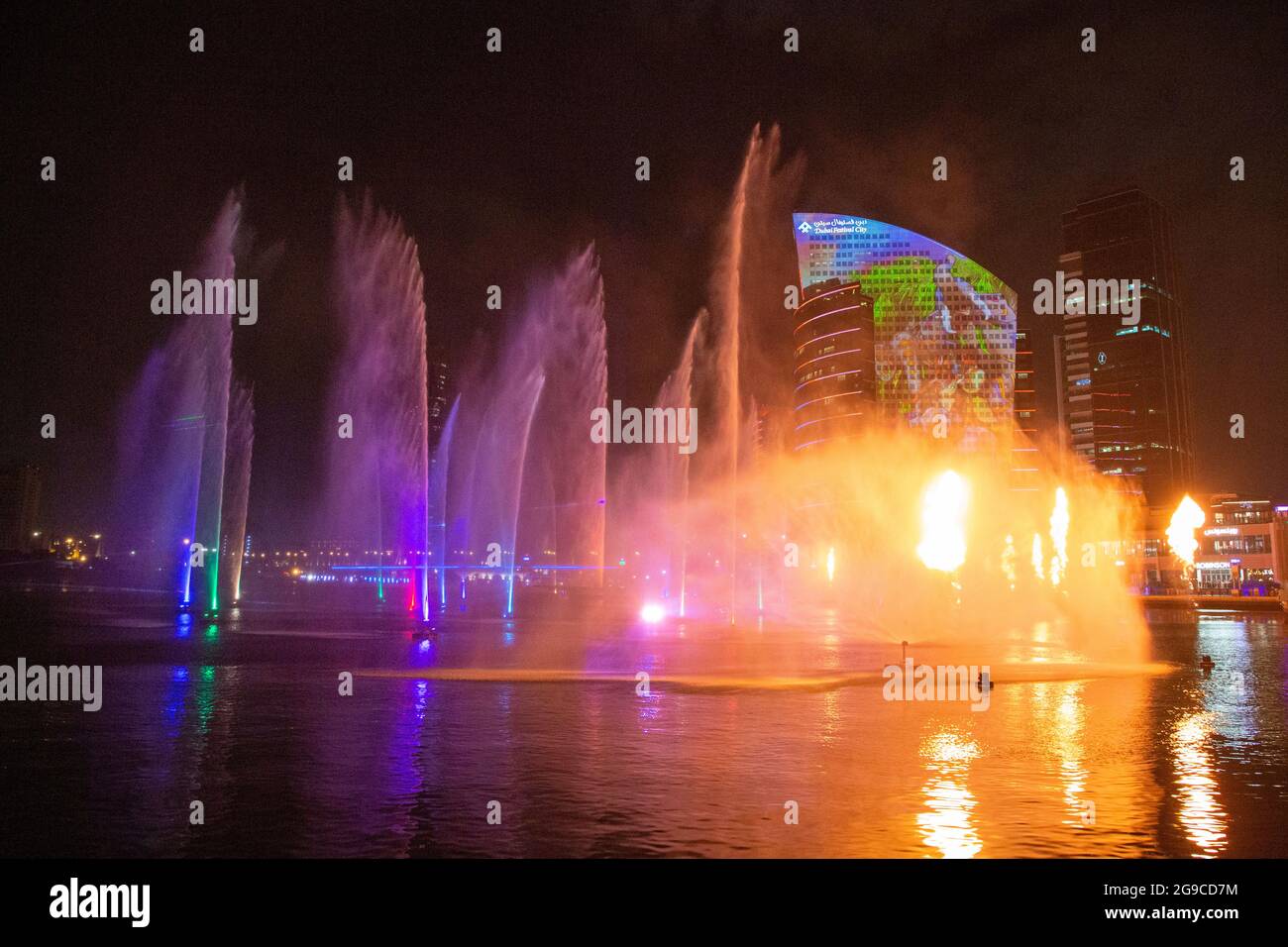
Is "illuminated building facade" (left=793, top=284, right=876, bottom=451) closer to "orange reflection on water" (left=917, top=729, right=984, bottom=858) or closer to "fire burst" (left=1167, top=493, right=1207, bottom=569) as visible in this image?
"fire burst" (left=1167, top=493, right=1207, bottom=569)

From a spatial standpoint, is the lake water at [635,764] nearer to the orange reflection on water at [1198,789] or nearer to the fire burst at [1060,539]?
the orange reflection on water at [1198,789]

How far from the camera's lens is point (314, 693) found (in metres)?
25.2

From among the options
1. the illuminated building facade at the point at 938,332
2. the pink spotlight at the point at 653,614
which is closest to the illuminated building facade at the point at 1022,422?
the illuminated building facade at the point at 938,332

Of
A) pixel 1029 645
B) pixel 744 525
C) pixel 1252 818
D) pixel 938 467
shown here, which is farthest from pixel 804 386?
pixel 1252 818

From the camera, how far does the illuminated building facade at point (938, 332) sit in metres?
190

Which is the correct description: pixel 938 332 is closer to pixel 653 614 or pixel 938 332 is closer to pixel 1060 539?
pixel 1060 539

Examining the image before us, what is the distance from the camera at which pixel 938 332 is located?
192375 millimetres

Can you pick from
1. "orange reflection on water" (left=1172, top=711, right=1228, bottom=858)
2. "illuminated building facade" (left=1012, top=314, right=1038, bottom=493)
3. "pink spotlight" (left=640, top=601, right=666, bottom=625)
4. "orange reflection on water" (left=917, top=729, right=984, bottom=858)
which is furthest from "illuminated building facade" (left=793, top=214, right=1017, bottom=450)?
"orange reflection on water" (left=917, top=729, right=984, bottom=858)

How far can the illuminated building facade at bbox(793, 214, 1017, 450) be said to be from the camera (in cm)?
18950

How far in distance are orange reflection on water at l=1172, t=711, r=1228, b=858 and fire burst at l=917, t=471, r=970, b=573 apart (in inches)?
3286

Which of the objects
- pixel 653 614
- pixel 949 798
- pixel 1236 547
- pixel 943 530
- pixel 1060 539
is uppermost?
pixel 943 530

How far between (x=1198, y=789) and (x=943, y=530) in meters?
98.3

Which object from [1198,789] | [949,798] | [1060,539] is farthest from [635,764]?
[1060,539]
